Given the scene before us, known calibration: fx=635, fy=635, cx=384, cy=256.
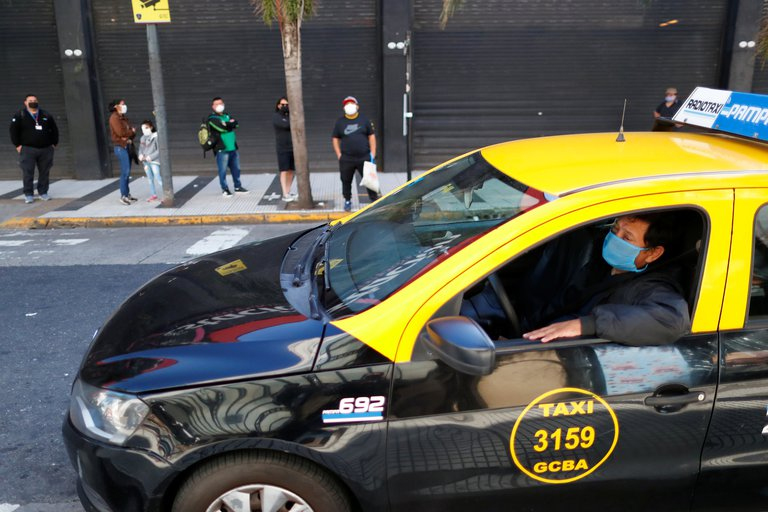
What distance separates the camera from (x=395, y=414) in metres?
2.26

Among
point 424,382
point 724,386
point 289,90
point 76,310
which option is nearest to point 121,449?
point 424,382

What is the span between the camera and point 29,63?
13.3 m

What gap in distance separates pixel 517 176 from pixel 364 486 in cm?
140

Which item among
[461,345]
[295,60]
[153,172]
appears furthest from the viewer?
[153,172]

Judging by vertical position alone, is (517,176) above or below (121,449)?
above

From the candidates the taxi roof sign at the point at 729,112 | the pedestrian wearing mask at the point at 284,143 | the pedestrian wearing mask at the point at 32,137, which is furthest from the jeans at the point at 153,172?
the taxi roof sign at the point at 729,112

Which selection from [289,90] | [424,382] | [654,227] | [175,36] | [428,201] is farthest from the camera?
[175,36]

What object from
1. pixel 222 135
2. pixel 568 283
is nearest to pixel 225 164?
pixel 222 135

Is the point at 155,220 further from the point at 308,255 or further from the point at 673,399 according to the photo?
the point at 673,399

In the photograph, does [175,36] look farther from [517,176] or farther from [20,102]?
[517,176]

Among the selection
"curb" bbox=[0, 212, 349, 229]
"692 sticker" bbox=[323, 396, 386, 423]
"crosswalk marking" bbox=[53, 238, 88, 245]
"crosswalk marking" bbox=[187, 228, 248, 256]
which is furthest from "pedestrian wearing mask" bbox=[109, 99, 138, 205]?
"692 sticker" bbox=[323, 396, 386, 423]

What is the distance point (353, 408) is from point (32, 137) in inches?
414

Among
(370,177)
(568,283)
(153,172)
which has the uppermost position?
(568,283)

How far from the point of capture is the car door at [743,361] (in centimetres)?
232
